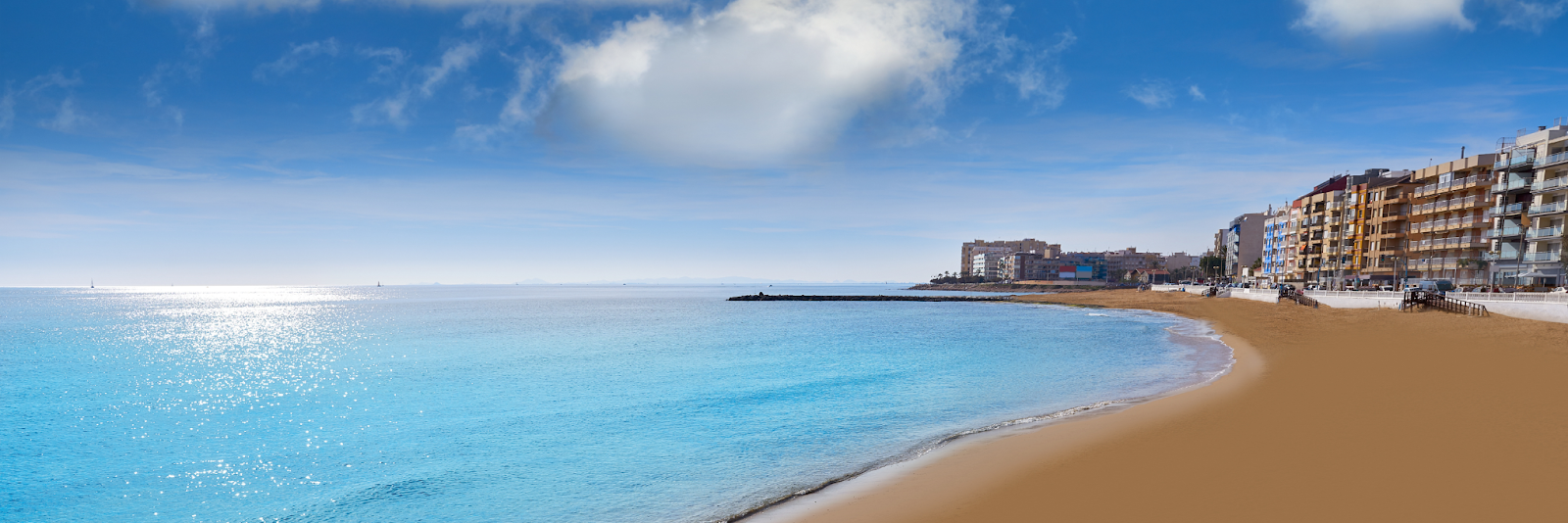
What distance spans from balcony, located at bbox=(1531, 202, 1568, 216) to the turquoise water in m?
43.6

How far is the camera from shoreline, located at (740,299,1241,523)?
35.6 ft

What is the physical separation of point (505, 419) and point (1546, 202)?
281ft

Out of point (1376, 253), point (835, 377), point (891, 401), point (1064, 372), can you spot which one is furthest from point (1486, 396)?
point (1376, 253)

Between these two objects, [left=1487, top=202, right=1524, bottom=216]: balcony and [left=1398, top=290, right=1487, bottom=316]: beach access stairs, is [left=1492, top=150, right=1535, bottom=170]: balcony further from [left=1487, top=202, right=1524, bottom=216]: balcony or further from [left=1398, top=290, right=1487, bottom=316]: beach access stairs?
[left=1398, top=290, right=1487, bottom=316]: beach access stairs

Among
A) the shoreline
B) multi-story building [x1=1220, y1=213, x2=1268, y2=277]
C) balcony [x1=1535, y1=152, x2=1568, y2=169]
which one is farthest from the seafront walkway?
multi-story building [x1=1220, y1=213, x2=1268, y2=277]

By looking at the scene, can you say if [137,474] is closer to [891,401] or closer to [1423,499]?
[891,401]

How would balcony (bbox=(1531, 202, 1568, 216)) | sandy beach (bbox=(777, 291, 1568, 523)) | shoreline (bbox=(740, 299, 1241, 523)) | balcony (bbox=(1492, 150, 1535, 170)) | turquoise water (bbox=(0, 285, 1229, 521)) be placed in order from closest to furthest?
sandy beach (bbox=(777, 291, 1568, 523)) < shoreline (bbox=(740, 299, 1241, 523)) < turquoise water (bbox=(0, 285, 1229, 521)) < balcony (bbox=(1531, 202, 1568, 216)) < balcony (bbox=(1492, 150, 1535, 170))

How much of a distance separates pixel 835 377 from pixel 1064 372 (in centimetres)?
929

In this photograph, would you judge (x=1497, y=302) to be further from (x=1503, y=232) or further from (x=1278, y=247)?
(x=1278, y=247)

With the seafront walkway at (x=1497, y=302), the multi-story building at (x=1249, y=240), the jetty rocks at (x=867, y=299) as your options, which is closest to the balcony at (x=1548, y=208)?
the seafront walkway at (x=1497, y=302)

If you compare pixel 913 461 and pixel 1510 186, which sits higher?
pixel 1510 186

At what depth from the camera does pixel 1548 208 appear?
195 ft

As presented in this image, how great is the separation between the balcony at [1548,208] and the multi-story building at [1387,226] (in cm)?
1946

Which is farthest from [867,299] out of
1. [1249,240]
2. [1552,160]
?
[1552,160]
